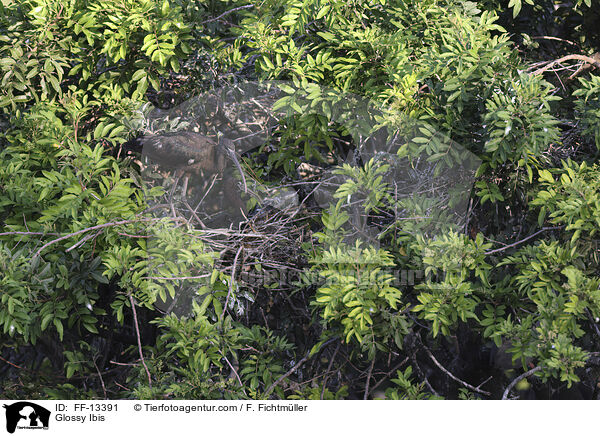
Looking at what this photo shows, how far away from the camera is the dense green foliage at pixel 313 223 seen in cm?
245

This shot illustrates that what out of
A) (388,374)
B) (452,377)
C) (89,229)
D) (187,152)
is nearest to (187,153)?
(187,152)

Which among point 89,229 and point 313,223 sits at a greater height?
point 89,229

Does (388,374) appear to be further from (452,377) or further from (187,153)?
(187,153)

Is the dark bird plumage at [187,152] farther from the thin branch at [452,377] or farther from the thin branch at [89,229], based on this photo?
the thin branch at [452,377]

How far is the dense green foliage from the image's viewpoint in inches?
96.3

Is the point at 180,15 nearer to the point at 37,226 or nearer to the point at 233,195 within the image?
the point at 233,195

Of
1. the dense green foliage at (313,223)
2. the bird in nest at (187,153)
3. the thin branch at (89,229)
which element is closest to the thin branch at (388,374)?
the dense green foliage at (313,223)

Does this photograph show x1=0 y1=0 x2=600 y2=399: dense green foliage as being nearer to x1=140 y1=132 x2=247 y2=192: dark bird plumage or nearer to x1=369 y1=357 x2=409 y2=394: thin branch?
x1=369 y1=357 x2=409 y2=394: thin branch

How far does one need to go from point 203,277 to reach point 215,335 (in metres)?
0.25

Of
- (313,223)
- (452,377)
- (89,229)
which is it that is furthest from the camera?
(313,223)

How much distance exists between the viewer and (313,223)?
2887mm

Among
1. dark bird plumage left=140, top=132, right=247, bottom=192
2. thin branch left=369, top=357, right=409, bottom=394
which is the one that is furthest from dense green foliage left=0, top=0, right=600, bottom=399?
dark bird plumage left=140, top=132, right=247, bottom=192

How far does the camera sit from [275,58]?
8.86 ft
